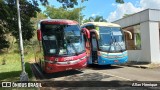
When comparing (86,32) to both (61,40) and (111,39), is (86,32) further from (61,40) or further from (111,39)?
(61,40)

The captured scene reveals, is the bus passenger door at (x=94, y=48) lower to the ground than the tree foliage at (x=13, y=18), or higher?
lower

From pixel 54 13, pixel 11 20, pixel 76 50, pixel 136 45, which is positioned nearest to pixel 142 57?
pixel 136 45

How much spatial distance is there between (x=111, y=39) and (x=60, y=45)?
523 centimetres

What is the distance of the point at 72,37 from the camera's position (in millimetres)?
16672

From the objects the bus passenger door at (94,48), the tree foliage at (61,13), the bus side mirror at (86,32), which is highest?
the tree foliage at (61,13)

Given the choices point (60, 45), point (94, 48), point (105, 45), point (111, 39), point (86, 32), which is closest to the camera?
point (60, 45)

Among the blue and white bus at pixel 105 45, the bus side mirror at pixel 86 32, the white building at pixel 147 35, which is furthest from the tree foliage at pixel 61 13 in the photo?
the bus side mirror at pixel 86 32

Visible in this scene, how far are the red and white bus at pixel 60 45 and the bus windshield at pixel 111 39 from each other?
3229mm

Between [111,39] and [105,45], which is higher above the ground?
[111,39]

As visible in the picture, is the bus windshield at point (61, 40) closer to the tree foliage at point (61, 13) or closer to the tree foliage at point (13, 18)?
the tree foliage at point (13, 18)

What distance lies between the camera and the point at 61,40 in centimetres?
1625

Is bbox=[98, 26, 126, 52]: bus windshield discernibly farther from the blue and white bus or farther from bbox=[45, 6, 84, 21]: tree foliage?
bbox=[45, 6, 84, 21]: tree foliage

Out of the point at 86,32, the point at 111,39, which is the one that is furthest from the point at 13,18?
the point at 111,39

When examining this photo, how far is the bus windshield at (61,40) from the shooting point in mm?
15906
